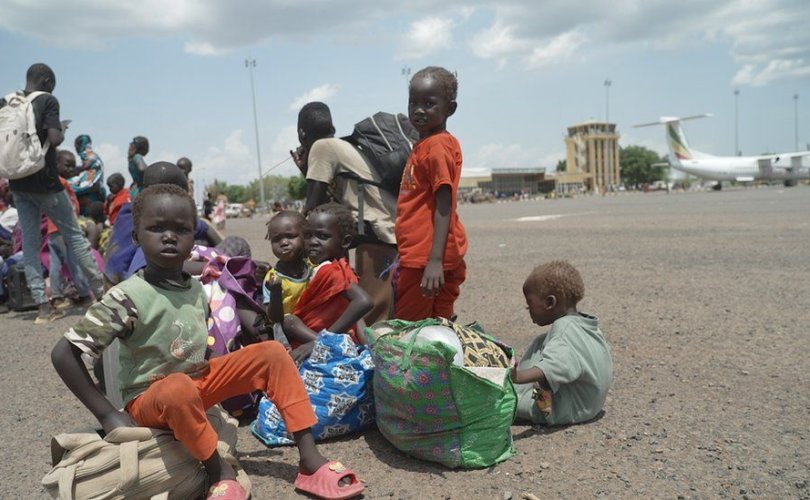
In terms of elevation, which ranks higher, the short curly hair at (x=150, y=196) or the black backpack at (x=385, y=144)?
the black backpack at (x=385, y=144)

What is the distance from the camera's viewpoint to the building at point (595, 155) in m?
111

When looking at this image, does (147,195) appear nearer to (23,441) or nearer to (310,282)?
(310,282)

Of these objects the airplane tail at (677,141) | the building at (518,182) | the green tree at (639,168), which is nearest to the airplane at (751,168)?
the airplane tail at (677,141)

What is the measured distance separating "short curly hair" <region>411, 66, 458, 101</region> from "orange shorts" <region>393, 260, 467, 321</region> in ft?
3.05

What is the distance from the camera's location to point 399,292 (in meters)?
3.55

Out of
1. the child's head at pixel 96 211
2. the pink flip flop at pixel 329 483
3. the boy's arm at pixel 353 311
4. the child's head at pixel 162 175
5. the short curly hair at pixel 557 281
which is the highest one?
the child's head at pixel 162 175

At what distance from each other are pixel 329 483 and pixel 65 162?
22.8ft

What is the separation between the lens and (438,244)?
3.21 meters

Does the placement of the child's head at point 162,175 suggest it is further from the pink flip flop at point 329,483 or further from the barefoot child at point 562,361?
the barefoot child at point 562,361

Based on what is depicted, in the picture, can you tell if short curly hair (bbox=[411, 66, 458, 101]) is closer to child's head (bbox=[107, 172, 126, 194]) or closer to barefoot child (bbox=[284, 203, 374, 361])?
barefoot child (bbox=[284, 203, 374, 361])

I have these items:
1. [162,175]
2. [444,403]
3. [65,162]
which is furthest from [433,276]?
[65,162]

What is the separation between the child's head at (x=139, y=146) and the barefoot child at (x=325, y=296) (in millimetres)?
4018

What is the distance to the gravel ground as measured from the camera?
→ 257 centimetres

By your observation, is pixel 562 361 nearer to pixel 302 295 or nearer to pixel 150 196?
pixel 302 295
